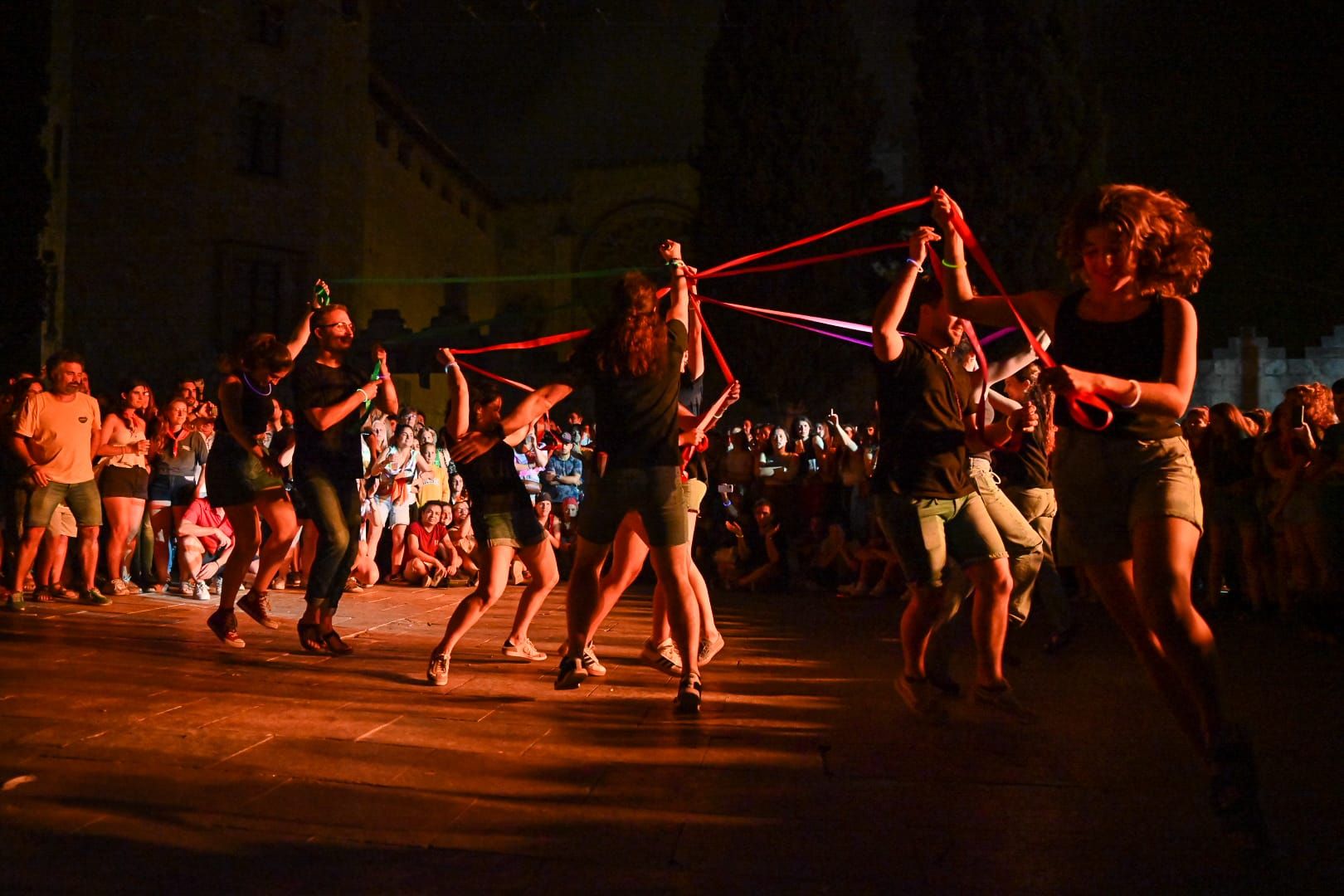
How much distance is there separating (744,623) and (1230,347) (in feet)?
79.6

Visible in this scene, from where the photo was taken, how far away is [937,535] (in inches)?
200

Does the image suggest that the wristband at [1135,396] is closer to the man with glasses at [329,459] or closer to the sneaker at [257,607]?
the man with glasses at [329,459]

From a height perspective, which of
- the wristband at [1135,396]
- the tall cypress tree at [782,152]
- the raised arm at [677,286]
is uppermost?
the tall cypress tree at [782,152]

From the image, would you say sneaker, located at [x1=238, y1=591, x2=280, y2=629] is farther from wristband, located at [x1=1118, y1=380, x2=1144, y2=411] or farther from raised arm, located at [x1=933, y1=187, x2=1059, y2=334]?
wristband, located at [x1=1118, y1=380, x2=1144, y2=411]

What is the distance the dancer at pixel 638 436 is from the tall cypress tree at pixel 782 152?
2374 cm

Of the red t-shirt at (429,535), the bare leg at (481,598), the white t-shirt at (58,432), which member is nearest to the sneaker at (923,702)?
the bare leg at (481,598)

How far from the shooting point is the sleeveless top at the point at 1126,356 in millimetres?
3635

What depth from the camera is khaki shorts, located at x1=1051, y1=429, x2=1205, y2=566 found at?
3545mm

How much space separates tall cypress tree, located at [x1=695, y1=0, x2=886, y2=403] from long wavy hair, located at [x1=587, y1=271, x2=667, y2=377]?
934 inches

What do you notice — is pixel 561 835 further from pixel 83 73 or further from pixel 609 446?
pixel 83 73

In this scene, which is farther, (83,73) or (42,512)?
(83,73)

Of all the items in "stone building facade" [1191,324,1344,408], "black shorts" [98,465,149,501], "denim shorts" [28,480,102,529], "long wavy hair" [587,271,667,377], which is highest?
"stone building facade" [1191,324,1344,408]

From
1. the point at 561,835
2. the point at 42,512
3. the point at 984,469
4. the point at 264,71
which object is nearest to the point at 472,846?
the point at 561,835

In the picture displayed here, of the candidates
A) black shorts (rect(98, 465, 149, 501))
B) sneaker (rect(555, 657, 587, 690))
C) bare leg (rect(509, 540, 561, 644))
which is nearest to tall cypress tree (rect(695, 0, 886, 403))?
black shorts (rect(98, 465, 149, 501))
